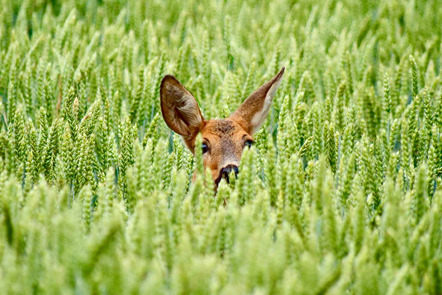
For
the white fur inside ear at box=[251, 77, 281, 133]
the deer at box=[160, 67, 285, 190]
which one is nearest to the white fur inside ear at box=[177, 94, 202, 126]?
the deer at box=[160, 67, 285, 190]

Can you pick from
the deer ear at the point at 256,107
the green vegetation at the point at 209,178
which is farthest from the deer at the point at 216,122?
the green vegetation at the point at 209,178

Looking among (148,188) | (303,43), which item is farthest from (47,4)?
(148,188)

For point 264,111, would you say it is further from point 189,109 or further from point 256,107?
point 189,109

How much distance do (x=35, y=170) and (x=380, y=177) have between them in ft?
5.81

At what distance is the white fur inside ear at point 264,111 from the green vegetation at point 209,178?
0.11 meters

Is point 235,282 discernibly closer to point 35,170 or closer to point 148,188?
point 148,188

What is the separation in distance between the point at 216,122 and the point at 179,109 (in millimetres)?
267

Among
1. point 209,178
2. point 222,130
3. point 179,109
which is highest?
point 179,109

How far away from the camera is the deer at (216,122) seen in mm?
4570

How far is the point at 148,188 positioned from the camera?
3.09m

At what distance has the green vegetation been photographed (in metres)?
2.32

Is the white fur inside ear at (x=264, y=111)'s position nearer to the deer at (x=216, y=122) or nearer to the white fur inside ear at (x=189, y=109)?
the deer at (x=216, y=122)

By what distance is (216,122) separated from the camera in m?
4.78

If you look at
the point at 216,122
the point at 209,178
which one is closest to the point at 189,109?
the point at 216,122
